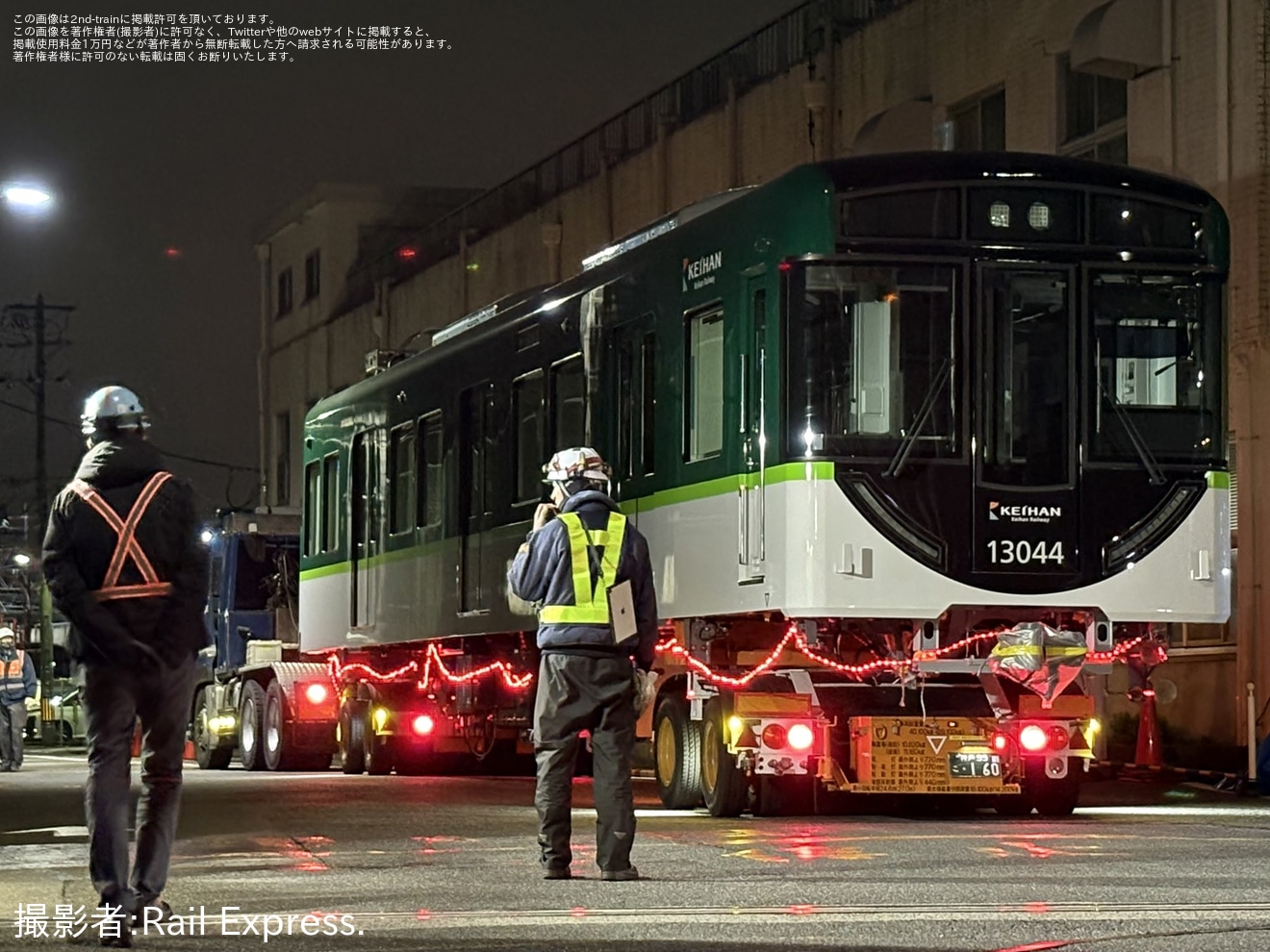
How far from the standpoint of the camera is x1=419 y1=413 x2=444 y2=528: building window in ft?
71.9

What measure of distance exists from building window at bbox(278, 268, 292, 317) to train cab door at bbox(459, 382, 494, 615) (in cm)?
3726

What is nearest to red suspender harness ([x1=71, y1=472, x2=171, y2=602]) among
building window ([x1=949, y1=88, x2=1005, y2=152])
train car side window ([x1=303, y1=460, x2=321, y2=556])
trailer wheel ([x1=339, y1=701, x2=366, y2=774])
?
trailer wheel ([x1=339, y1=701, x2=366, y2=774])

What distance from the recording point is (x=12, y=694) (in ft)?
96.6

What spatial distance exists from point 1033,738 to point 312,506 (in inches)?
517

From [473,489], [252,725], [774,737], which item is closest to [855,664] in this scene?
[774,737]

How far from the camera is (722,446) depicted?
49.2 feet

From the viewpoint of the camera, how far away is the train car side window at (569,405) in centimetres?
1786

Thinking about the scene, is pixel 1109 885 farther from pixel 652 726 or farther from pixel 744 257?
pixel 652 726

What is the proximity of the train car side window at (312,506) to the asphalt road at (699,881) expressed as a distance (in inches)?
400

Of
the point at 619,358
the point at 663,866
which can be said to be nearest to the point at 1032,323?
the point at 619,358

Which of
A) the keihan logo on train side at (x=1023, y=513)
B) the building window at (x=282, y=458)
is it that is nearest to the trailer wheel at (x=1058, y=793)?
the keihan logo on train side at (x=1023, y=513)

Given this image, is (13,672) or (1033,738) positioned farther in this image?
→ (13,672)

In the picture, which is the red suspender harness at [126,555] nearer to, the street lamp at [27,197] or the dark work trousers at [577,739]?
the dark work trousers at [577,739]

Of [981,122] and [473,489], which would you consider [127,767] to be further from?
[981,122]
